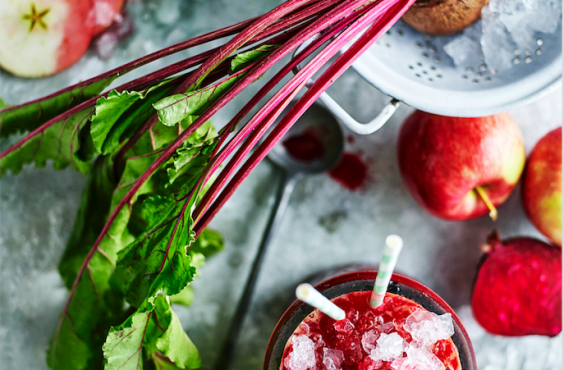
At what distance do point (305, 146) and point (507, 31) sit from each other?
0.36 metres

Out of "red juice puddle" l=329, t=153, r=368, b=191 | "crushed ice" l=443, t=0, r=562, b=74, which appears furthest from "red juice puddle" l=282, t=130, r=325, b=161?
"crushed ice" l=443, t=0, r=562, b=74

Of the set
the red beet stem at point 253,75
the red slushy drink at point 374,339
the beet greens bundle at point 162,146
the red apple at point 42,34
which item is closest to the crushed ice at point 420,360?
the red slushy drink at point 374,339

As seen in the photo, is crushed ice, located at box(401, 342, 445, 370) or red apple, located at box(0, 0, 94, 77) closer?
crushed ice, located at box(401, 342, 445, 370)

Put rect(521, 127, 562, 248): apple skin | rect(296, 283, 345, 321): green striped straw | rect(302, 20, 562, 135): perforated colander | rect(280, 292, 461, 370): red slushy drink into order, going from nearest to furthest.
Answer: rect(296, 283, 345, 321): green striped straw
rect(280, 292, 461, 370): red slushy drink
rect(302, 20, 562, 135): perforated colander
rect(521, 127, 562, 248): apple skin

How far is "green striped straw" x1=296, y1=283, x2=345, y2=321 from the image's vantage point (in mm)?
370

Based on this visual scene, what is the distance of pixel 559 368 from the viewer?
0.77 m

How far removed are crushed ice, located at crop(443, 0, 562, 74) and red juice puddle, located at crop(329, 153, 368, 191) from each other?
0.78 ft

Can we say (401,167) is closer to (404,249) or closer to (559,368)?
(404,249)

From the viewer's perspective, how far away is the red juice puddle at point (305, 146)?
0.78 m

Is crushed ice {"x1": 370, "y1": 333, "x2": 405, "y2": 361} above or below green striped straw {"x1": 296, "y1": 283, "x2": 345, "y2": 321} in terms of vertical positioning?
below

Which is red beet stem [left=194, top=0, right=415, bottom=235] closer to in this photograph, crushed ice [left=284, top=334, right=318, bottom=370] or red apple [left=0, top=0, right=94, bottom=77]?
crushed ice [left=284, top=334, right=318, bottom=370]

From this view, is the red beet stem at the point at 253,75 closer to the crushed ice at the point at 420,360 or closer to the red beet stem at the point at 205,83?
the red beet stem at the point at 205,83

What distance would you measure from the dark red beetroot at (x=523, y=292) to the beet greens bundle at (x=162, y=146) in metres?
0.46

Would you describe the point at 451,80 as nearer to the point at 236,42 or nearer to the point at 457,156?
the point at 457,156
